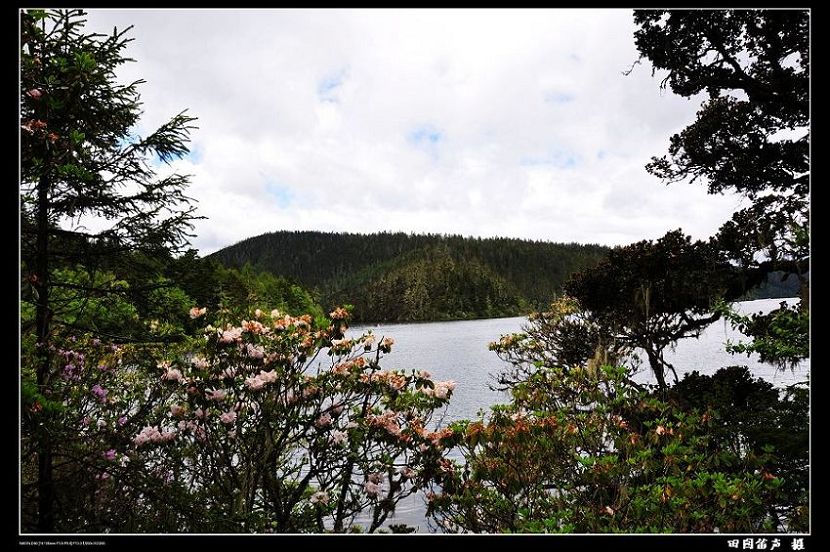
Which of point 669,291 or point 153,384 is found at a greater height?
point 669,291

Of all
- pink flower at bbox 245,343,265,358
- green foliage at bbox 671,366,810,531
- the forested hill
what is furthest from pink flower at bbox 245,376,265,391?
the forested hill

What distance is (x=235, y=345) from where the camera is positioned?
12.5 ft

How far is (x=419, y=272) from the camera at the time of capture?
293ft

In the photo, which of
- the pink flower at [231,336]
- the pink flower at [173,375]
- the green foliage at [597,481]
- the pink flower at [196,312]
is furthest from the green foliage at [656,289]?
the pink flower at [173,375]

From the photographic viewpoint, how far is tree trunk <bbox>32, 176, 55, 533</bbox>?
317 centimetres

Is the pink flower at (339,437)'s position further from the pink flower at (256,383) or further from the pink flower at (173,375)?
the pink flower at (173,375)

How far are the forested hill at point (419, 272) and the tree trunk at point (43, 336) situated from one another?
5705cm

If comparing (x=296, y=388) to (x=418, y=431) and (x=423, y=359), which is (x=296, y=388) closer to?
(x=418, y=431)

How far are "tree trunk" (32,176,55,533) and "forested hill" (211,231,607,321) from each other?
57.0 metres

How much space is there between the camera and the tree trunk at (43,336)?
317 centimetres

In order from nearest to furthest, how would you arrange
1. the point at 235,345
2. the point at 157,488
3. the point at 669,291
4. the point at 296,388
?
the point at 157,488, the point at 235,345, the point at 296,388, the point at 669,291

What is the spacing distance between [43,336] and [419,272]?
3377 inches
